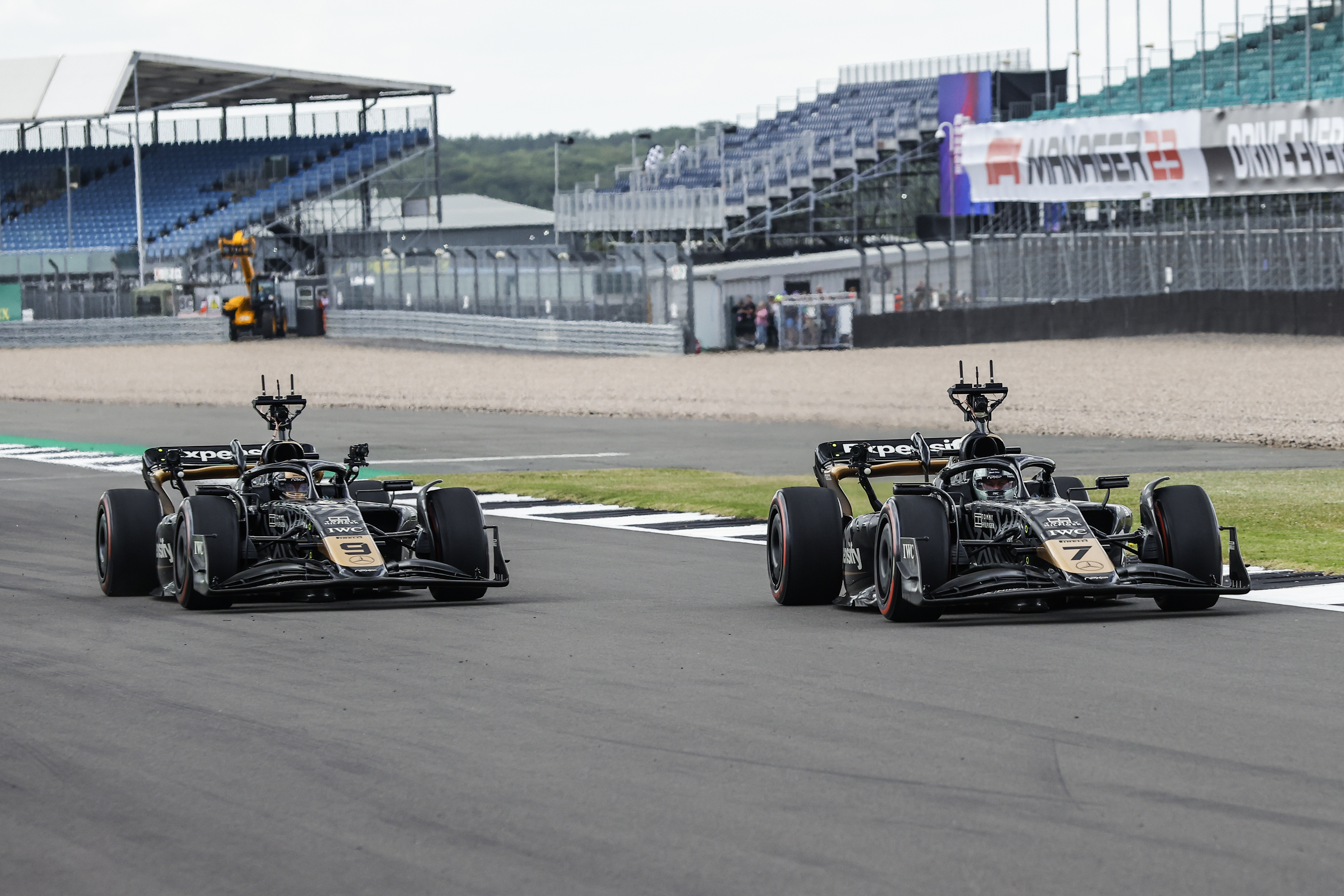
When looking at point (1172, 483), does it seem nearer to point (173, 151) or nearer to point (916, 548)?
point (916, 548)

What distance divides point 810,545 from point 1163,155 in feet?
125

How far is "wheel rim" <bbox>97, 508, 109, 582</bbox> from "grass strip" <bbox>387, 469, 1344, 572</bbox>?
503 cm

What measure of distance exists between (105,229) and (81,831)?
68.2 meters

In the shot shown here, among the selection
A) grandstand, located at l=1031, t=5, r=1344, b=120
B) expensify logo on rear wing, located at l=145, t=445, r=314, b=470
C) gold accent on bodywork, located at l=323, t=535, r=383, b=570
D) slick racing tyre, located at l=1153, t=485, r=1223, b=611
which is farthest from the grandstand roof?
slick racing tyre, located at l=1153, t=485, r=1223, b=611

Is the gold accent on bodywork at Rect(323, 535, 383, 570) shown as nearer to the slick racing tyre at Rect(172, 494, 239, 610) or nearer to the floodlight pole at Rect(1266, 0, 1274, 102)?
the slick racing tyre at Rect(172, 494, 239, 610)

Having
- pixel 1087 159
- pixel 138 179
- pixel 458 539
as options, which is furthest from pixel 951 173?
pixel 458 539

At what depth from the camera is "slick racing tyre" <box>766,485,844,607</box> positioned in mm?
10703

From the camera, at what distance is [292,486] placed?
11109 millimetres

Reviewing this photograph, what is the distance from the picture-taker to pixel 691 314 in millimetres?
47531

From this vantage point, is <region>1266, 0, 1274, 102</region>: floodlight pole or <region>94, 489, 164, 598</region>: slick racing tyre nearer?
<region>94, 489, 164, 598</region>: slick racing tyre

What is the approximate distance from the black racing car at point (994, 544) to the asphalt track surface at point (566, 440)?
346 inches

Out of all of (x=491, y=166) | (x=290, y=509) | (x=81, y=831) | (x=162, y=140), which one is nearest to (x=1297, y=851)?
(x=81, y=831)

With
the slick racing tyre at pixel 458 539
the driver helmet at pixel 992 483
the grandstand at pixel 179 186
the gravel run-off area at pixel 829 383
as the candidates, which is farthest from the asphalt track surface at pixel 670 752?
the grandstand at pixel 179 186

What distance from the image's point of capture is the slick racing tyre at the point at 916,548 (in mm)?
9578
